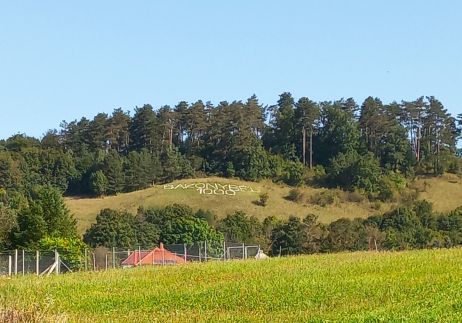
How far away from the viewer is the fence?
3722 cm

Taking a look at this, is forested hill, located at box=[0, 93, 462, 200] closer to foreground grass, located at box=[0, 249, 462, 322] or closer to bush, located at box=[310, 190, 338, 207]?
bush, located at box=[310, 190, 338, 207]

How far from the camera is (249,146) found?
429 feet

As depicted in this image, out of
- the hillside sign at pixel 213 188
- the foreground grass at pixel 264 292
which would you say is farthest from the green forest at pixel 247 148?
the foreground grass at pixel 264 292

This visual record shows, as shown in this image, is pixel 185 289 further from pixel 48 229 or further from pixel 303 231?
pixel 303 231

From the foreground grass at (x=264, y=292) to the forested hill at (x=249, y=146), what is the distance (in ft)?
288

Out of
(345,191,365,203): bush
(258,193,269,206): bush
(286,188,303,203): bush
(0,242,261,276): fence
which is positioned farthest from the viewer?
(286,188,303,203): bush

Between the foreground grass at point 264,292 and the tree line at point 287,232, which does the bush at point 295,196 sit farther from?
the foreground grass at point 264,292

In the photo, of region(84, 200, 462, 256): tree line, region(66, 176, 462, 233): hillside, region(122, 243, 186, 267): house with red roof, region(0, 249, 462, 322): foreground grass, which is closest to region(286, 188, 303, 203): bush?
region(66, 176, 462, 233): hillside

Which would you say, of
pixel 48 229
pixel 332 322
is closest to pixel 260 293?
pixel 332 322

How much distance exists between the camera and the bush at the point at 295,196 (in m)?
116

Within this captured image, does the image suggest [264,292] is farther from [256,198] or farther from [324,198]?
[256,198]

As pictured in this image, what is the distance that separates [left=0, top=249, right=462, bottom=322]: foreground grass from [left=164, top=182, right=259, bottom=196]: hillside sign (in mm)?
86464

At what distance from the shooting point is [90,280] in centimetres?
2956

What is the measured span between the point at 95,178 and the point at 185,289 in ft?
313
